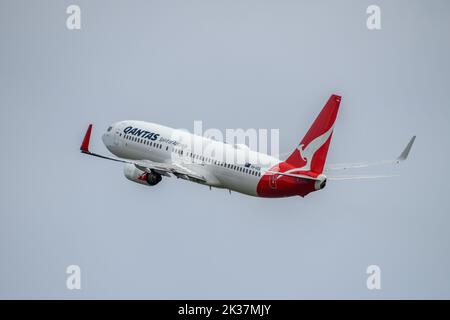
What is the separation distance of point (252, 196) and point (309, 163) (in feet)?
25.0

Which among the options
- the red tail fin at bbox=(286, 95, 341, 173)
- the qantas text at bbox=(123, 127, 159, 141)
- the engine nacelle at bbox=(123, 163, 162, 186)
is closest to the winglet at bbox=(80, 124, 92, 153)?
the engine nacelle at bbox=(123, 163, 162, 186)

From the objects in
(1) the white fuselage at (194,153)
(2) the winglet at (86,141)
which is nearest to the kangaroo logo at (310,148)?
(1) the white fuselage at (194,153)

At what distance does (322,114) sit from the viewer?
120 m

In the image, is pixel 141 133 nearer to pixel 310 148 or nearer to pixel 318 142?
pixel 310 148

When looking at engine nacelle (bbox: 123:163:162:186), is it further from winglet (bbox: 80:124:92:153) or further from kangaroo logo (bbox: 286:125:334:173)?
kangaroo logo (bbox: 286:125:334:173)

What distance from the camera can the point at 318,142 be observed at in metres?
120

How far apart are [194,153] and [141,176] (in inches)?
225

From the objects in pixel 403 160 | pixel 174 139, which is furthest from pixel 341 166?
pixel 174 139

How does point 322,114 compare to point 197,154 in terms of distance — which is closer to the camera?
point 322,114

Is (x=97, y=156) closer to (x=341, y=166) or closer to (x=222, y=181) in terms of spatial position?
(x=222, y=181)

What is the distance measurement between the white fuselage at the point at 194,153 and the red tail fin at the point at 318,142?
3.31 metres

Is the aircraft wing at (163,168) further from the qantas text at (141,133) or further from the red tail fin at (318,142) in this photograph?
the red tail fin at (318,142)

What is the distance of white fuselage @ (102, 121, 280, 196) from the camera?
125062 mm

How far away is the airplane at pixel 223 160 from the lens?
120 m
